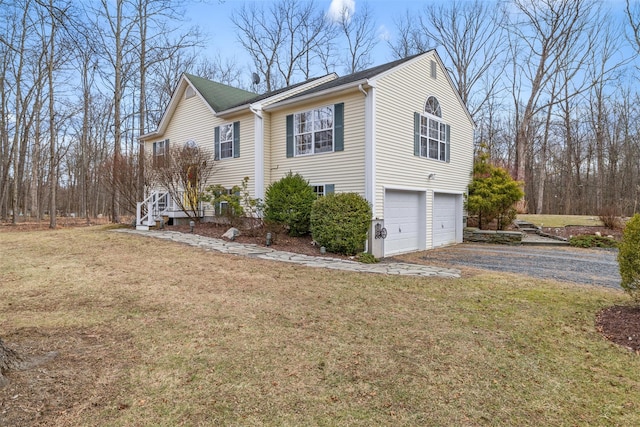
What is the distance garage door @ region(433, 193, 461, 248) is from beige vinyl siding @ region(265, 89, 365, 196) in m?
3.96

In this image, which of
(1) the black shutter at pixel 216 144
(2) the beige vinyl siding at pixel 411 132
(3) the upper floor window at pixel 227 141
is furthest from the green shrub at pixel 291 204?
(1) the black shutter at pixel 216 144

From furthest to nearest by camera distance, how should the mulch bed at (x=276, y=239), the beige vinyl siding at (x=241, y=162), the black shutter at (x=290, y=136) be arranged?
the beige vinyl siding at (x=241, y=162), the black shutter at (x=290, y=136), the mulch bed at (x=276, y=239)

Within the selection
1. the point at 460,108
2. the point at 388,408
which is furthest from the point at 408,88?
the point at 388,408

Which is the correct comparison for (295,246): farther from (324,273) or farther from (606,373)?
(606,373)

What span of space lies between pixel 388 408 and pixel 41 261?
317 inches

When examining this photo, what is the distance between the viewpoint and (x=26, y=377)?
272cm

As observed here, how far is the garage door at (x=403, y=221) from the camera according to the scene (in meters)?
10.4

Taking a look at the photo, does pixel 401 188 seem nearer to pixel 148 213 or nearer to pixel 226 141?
pixel 226 141

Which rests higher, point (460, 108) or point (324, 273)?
point (460, 108)

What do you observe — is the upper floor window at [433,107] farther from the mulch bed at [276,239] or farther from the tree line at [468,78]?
the tree line at [468,78]

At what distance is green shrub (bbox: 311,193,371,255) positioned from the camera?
8.86m

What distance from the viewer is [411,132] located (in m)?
11.1

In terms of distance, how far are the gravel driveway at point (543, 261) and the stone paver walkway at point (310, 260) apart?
1.53 metres

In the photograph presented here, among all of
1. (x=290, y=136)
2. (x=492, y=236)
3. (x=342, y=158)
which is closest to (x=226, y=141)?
(x=290, y=136)
